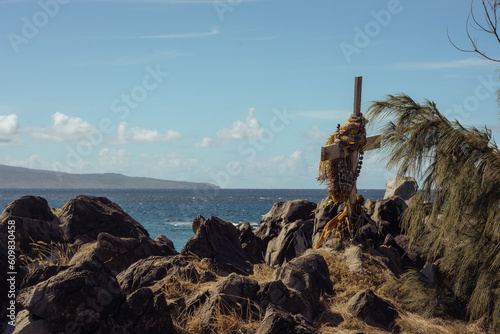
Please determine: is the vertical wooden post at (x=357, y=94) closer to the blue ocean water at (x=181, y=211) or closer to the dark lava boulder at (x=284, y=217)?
the dark lava boulder at (x=284, y=217)

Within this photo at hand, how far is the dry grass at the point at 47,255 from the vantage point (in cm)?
1039

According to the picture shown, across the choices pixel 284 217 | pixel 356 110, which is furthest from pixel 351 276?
pixel 284 217

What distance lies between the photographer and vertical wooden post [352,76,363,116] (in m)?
10.8

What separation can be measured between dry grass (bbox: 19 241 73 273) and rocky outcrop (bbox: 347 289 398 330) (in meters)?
5.77

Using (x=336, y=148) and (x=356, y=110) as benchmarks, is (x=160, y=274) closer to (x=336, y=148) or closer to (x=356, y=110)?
(x=336, y=148)

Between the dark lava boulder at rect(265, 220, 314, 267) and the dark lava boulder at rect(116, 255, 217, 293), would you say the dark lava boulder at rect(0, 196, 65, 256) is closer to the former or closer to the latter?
the dark lava boulder at rect(116, 255, 217, 293)

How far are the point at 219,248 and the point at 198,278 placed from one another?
3.43 metres

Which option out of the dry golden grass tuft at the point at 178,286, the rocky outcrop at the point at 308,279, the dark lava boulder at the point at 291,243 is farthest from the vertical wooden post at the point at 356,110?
the dry golden grass tuft at the point at 178,286

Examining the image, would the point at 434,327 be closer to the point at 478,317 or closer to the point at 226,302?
the point at 478,317

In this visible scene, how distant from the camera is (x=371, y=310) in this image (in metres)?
8.18

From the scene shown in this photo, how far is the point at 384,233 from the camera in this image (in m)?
12.5

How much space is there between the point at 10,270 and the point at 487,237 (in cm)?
778

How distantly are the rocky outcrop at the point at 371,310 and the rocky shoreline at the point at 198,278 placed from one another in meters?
0.02

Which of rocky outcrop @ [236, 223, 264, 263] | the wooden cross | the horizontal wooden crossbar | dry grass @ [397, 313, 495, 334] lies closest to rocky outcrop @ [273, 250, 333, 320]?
dry grass @ [397, 313, 495, 334]
